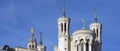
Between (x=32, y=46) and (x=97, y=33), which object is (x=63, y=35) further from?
(x=32, y=46)

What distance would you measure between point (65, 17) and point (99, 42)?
1098cm

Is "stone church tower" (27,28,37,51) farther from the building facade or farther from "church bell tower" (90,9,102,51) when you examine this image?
"church bell tower" (90,9,102,51)

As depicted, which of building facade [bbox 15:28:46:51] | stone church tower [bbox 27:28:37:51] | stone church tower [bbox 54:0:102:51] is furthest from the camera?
stone church tower [bbox 27:28:37:51]

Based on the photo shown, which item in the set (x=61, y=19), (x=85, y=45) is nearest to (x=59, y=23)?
(x=61, y=19)

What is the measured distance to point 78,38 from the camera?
131 metres

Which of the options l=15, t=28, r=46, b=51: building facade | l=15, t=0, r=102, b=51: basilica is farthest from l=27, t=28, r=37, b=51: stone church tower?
l=15, t=0, r=102, b=51: basilica

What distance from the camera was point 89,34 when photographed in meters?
131

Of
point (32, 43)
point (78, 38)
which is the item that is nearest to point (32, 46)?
point (32, 43)

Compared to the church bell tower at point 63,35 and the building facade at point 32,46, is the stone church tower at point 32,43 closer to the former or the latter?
the building facade at point 32,46

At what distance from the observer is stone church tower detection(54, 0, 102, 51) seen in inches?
5143

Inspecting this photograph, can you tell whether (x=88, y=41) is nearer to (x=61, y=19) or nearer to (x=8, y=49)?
(x=61, y=19)

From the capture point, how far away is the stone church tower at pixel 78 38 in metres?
131

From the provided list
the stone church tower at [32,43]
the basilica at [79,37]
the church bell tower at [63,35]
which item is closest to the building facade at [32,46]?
the stone church tower at [32,43]

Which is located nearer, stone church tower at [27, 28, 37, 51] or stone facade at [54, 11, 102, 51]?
stone facade at [54, 11, 102, 51]
